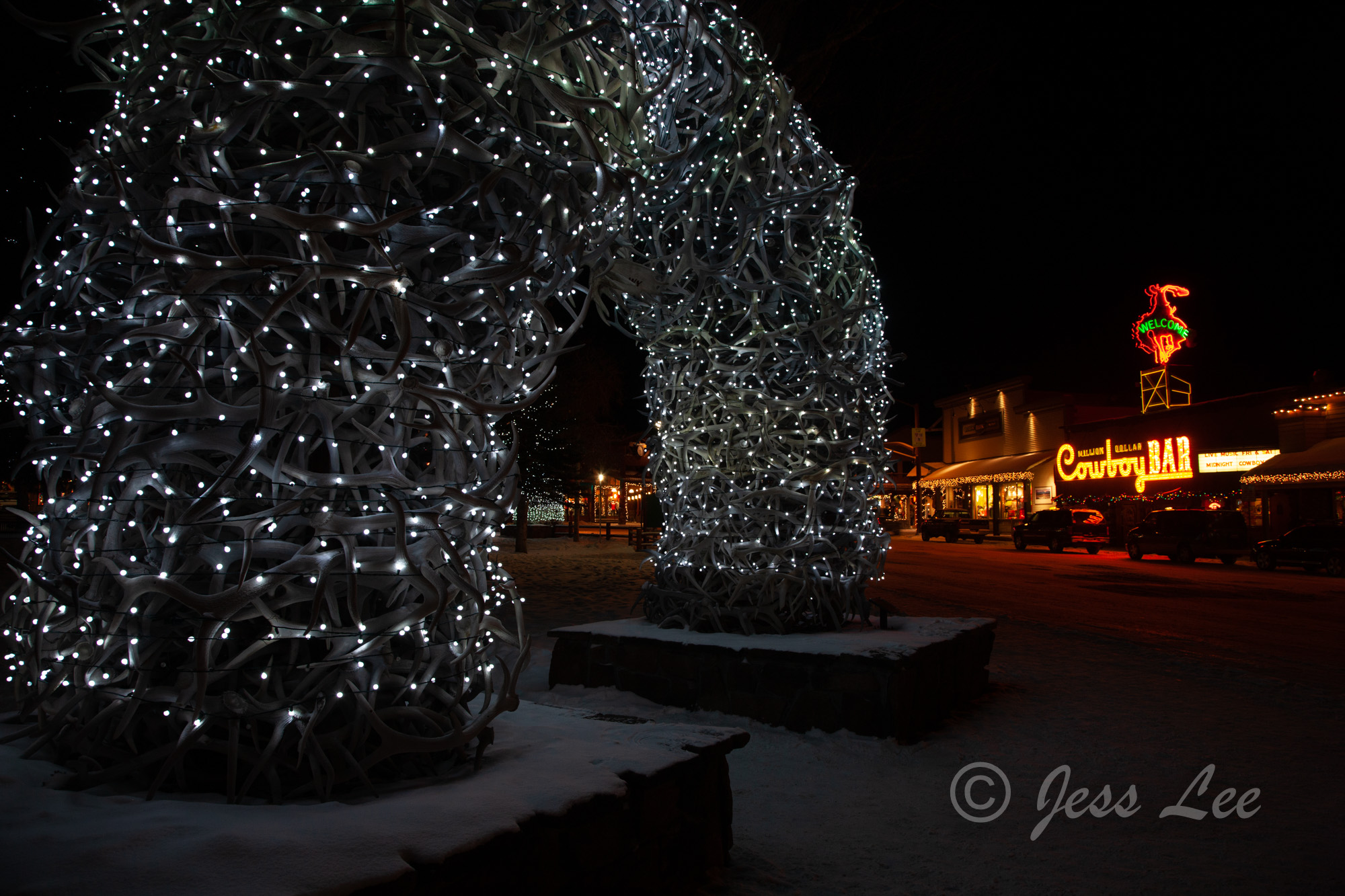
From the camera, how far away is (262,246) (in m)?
2.68

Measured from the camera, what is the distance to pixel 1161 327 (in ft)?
89.7

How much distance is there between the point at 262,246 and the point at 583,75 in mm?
1495

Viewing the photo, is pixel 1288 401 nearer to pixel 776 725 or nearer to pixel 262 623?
pixel 776 725

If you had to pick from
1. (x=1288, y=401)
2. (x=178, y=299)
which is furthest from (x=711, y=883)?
(x=1288, y=401)

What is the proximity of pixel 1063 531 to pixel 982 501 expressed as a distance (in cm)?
1086

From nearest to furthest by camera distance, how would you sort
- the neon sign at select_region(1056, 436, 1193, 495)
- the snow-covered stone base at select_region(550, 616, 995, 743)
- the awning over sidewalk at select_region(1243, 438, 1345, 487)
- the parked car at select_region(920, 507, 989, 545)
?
the snow-covered stone base at select_region(550, 616, 995, 743), the awning over sidewalk at select_region(1243, 438, 1345, 487), the neon sign at select_region(1056, 436, 1193, 495), the parked car at select_region(920, 507, 989, 545)

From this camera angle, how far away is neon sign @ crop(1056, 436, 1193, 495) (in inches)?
983

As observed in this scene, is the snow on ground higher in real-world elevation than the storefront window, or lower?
lower

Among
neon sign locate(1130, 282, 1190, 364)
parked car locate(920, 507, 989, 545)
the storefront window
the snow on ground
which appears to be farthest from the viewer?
the storefront window

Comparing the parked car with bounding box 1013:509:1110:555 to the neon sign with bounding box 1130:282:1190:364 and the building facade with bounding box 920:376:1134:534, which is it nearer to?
the building facade with bounding box 920:376:1134:534

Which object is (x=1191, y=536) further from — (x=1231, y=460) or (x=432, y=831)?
(x=432, y=831)

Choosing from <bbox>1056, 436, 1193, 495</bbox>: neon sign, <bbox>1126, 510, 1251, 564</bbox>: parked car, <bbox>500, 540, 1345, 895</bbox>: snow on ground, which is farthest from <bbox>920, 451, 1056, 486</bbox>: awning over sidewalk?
<bbox>500, 540, 1345, 895</bbox>: snow on ground
